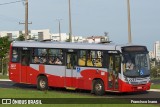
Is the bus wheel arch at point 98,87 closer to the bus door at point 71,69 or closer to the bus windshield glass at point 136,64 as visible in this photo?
the bus door at point 71,69

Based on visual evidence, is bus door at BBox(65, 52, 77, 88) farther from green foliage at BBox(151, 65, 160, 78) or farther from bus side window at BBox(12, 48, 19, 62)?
green foliage at BBox(151, 65, 160, 78)

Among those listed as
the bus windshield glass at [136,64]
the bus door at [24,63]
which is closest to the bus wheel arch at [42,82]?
the bus door at [24,63]

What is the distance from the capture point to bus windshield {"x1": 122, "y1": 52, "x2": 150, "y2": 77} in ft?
79.6

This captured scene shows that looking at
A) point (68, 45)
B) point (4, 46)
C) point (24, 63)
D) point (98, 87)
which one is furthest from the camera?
point (4, 46)

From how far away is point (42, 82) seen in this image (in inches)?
1121

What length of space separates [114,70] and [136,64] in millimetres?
1232

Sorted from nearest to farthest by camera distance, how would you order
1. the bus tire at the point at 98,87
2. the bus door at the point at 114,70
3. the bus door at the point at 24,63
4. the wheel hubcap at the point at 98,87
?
the bus door at the point at 114,70
the bus tire at the point at 98,87
the wheel hubcap at the point at 98,87
the bus door at the point at 24,63

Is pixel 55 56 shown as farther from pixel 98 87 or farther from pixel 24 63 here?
pixel 98 87

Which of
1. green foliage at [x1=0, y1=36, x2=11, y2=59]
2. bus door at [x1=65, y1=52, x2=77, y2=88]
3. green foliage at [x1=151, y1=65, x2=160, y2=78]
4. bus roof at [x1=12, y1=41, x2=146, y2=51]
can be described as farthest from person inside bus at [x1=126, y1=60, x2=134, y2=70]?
green foliage at [x1=151, y1=65, x2=160, y2=78]

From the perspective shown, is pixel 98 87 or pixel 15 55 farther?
pixel 15 55

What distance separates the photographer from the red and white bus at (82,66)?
80.0ft

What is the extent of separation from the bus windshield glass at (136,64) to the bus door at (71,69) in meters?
3.51

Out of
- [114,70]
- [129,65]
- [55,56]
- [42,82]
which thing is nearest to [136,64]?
[129,65]

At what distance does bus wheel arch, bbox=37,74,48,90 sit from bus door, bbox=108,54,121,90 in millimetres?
5164
